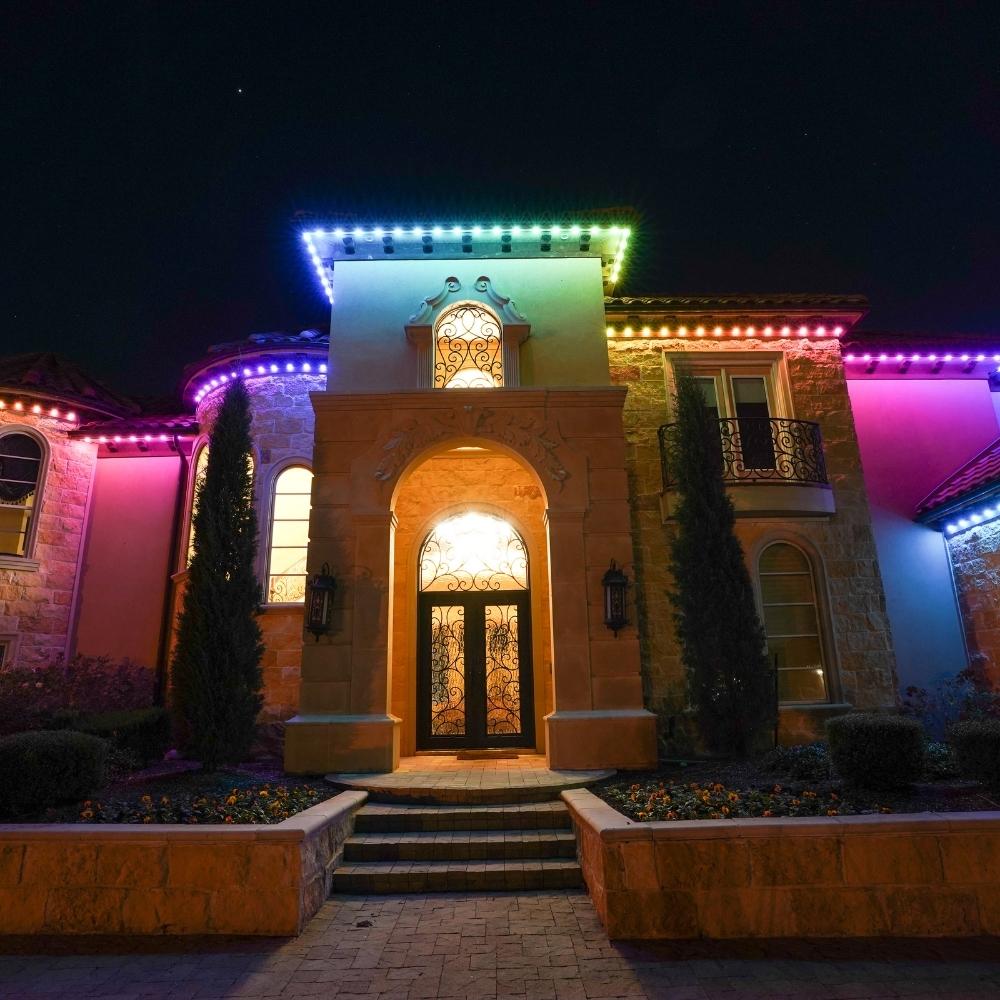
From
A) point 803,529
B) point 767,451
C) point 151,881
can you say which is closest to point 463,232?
point 767,451

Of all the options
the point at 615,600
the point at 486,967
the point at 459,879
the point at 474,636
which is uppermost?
the point at 615,600

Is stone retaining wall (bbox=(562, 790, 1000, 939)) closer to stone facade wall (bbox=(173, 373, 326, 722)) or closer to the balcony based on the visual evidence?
the balcony

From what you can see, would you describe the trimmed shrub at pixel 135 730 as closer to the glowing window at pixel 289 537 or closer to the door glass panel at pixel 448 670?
the glowing window at pixel 289 537

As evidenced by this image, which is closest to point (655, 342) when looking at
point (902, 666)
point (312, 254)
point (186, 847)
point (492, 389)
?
point (492, 389)

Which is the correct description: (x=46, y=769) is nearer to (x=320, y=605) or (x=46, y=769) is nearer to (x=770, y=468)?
(x=320, y=605)

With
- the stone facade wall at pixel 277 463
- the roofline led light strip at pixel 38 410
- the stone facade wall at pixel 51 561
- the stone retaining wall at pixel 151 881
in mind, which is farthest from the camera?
the roofline led light strip at pixel 38 410

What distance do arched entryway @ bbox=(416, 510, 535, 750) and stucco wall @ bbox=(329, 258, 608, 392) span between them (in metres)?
2.79

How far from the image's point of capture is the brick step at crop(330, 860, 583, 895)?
577 centimetres

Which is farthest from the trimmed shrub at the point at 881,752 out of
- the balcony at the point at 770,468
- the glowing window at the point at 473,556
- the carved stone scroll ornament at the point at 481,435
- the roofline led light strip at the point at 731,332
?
the roofline led light strip at the point at 731,332

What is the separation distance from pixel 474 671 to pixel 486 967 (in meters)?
6.42

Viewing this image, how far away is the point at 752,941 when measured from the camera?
4641 millimetres

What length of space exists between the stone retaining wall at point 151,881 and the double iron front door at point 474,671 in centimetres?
567

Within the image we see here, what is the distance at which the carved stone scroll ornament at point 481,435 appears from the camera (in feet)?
31.3

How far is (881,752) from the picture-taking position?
602 centimetres
